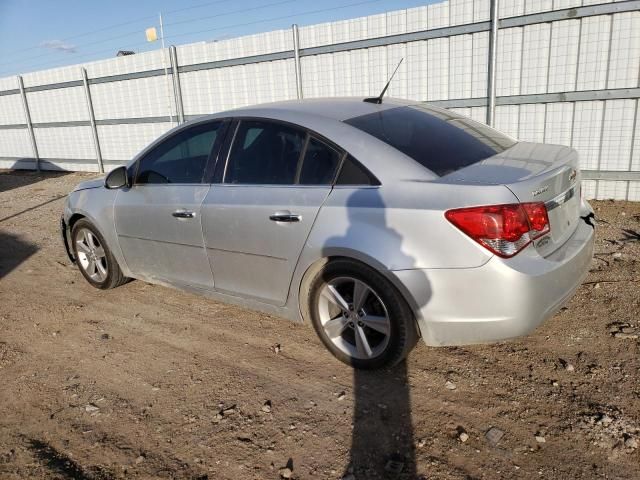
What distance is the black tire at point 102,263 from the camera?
4.67 meters

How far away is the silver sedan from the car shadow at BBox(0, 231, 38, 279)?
8.51 feet

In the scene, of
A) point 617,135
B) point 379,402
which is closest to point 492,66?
point 617,135

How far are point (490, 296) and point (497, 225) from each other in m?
0.36

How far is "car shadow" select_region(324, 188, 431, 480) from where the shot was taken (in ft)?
7.88

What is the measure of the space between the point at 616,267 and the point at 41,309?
16.8 ft

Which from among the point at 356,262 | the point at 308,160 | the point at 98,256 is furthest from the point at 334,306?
the point at 98,256

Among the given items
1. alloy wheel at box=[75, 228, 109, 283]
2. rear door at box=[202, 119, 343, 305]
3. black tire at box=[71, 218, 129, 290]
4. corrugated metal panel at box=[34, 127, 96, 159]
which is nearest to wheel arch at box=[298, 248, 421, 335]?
rear door at box=[202, 119, 343, 305]

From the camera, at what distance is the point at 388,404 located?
9.37 feet

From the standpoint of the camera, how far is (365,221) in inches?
114

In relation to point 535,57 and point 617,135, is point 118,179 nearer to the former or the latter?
point 535,57

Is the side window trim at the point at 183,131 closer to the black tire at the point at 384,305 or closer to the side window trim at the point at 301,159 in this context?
the side window trim at the point at 301,159

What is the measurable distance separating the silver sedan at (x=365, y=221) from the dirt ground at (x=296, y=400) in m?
0.33

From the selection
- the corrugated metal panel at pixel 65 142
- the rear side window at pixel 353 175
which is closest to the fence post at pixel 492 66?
the rear side window at pixel 353 175

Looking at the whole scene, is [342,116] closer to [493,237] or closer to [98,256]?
[493,237]
